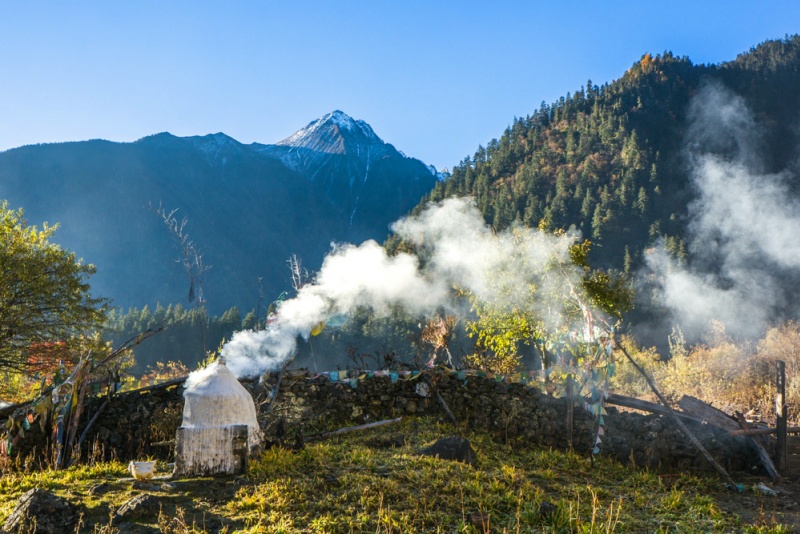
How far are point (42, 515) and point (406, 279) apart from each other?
113 ft

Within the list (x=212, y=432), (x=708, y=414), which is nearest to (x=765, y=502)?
(x=708, y=414)

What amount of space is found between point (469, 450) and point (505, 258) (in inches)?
573

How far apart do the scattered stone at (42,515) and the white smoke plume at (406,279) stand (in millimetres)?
6804

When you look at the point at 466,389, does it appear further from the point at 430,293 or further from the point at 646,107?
the point at 646,107

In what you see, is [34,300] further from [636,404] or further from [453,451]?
[636,404]

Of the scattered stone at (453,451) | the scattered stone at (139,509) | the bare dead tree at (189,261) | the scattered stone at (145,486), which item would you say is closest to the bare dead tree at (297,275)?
the bare dead tree at (189,261)

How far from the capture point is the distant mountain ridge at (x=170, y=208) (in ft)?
443

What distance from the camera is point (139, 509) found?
5.76 metres

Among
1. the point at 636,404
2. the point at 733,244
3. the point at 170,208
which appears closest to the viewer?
the point at 636,404

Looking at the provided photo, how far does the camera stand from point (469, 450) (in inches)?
343

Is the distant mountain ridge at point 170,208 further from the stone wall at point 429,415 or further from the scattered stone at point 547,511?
the scattered stone at point 547,511

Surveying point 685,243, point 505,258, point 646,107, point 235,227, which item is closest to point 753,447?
point 505,258

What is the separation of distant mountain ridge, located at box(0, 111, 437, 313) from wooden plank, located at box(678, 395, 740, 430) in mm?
107986

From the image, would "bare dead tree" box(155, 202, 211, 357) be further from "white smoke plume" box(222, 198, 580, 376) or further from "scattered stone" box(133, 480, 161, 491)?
"scattered stone" box(133, 480, 161, 491)
